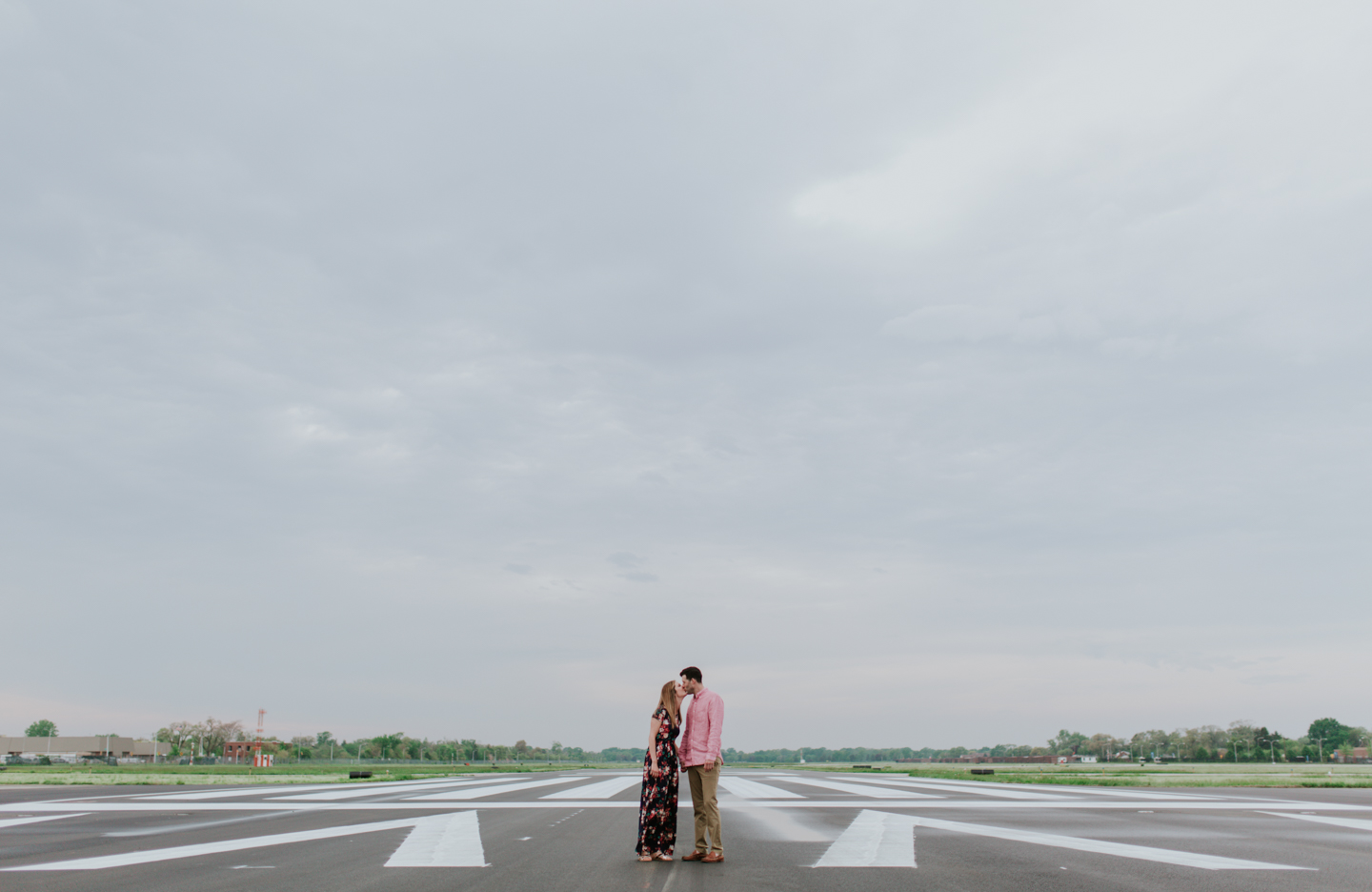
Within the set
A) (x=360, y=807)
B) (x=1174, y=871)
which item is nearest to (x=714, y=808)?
(x=1174, y=871)

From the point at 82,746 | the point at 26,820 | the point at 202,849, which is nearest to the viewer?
the point at 202,849

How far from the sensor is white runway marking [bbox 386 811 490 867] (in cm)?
1133

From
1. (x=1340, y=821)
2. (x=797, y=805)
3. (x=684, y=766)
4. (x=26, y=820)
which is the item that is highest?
(x=684, y=766)

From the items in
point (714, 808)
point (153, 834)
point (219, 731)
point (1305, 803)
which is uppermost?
point (714, 808)

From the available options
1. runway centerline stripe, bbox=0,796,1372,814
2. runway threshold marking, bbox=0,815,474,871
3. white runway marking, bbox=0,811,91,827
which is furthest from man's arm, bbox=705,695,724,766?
white runway marking, bbox=0,811,91,827

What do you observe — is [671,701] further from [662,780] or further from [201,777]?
[201,777]

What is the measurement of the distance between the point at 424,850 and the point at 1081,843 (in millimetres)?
10868

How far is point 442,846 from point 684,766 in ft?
16.2

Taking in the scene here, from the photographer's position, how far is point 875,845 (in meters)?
13.3

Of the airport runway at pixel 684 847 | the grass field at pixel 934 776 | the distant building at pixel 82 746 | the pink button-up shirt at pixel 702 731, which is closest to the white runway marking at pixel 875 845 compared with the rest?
the airport runway at pixel 684 847

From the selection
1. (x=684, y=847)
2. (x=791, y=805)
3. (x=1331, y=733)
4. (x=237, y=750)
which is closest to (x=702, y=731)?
(x=684, y=847)

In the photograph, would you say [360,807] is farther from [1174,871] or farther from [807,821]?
[1174,871]

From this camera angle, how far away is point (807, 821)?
712 inches

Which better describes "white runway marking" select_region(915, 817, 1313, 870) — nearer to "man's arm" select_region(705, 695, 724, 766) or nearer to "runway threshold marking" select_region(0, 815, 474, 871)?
"man's arm" select_region(705, 695, 724, 766)
